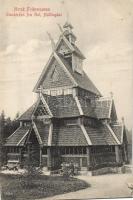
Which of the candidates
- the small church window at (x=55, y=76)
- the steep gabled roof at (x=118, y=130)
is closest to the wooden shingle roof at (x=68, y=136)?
the steep gabled roof at (x=118, y=130)

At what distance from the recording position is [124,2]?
259cm

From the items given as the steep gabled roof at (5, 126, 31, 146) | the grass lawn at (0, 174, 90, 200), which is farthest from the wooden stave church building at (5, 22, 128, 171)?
the grass lawn at (0, 174, 90, 200)

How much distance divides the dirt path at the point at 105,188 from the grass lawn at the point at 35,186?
35 mm

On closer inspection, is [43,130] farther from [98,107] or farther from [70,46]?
[70,46]

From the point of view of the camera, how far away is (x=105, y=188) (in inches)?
97.7

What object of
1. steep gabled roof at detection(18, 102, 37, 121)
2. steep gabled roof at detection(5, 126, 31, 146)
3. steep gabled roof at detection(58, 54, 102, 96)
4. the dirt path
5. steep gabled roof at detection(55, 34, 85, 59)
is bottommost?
the dirt path

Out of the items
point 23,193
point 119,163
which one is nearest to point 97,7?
point 119,163

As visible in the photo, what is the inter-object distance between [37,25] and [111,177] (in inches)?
46.3

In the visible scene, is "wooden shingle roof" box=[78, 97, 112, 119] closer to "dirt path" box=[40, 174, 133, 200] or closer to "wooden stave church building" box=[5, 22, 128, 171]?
"wooden stave church building" box=[5, 22, 128, 171]

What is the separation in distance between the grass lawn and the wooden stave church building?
0.12 metres

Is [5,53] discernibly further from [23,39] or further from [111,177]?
[111,177]

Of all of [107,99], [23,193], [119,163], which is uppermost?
[107,99]

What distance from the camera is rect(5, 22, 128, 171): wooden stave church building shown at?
2557mm

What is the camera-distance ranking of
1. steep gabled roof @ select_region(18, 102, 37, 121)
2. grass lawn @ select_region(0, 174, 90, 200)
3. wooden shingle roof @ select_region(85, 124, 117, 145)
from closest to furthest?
grass lawn @ select_region(0, 174, 90, 200), steep gabled roof @ select_region(18, 102, 37, 121), wooden shingle roof @ select_region(85, 124, 117, 145)
